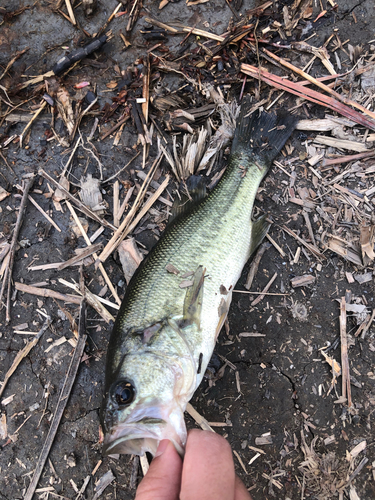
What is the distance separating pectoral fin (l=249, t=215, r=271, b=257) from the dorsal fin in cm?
70

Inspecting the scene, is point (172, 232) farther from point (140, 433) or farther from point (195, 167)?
point (140, 433)

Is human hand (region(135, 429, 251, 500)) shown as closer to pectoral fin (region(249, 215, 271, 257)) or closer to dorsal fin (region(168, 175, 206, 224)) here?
pectoral fin (region(249, 215, 271, 257))

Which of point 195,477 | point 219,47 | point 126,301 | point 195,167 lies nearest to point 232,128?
point 195,167

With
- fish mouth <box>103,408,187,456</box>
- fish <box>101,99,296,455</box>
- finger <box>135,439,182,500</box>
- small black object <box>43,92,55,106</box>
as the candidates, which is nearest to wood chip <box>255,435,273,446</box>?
fish <box>101,99,296,455</box>

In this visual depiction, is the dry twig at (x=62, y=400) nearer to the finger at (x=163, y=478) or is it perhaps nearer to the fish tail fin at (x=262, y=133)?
the finger at (x=163, y=478)

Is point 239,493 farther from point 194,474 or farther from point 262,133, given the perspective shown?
point 262,133

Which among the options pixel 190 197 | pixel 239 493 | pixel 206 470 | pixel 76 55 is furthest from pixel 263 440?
pixel 76 55

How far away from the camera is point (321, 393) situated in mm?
3629

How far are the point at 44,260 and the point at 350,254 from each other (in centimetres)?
376

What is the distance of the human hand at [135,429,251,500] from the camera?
2102 mm

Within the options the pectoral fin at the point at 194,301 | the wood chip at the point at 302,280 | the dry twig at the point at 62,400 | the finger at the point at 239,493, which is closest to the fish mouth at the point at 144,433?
the finger at the point at 239,493

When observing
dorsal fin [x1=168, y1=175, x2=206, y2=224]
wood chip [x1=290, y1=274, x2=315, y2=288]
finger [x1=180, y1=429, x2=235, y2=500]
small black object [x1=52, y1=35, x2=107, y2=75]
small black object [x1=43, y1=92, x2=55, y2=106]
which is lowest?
wood chip [x1=290, y1=274, x2=315, y2=288]

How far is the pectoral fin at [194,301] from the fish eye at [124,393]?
2.42 feet

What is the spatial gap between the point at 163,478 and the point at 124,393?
27.4 inches
